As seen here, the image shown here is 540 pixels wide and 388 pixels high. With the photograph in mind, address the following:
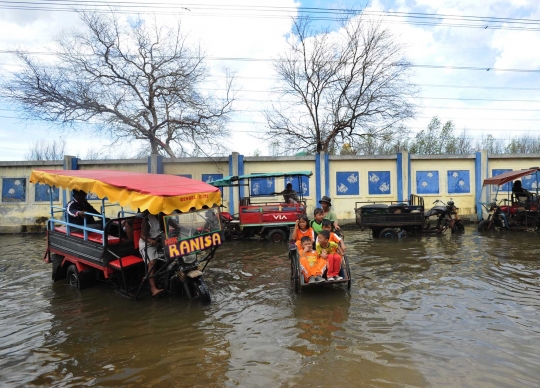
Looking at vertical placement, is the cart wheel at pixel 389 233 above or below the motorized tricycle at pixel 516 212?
below

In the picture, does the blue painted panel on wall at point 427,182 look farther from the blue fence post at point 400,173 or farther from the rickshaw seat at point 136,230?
the rickshaw seat at point 136,230

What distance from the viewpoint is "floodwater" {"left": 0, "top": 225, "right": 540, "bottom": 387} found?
3.58m

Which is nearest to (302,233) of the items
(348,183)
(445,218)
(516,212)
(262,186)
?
(445,218)

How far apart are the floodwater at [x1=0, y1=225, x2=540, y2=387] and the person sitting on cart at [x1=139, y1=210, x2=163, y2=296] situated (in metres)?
0.65

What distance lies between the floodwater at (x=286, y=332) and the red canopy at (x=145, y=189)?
1613 mm

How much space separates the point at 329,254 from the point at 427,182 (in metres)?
12.2

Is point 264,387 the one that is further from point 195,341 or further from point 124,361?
point 124,361

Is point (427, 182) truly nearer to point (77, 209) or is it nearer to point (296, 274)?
point (296, 274)

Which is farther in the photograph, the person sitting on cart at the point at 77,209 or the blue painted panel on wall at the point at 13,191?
the blue painted panel on wall at the point at 13,191

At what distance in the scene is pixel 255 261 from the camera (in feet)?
29.5

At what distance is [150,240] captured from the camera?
5766 mm

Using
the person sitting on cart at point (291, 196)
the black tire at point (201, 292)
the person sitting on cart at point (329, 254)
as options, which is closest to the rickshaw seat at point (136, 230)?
the black tire at point (201, 292)

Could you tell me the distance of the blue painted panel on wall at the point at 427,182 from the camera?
53.4 ft

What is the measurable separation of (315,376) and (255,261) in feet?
18.1
